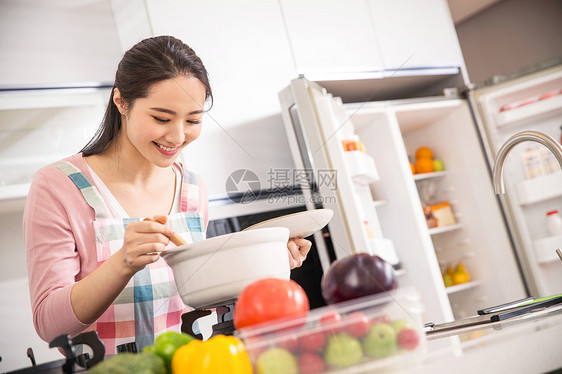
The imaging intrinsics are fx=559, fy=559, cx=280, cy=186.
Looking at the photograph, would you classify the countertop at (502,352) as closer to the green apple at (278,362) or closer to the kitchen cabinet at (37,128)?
the green apple at (278,362)

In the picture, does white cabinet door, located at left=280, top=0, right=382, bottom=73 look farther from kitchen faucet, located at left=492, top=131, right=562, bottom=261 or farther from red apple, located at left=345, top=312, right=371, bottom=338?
red apple, located at left=345, top=312, right=371, bottom=338

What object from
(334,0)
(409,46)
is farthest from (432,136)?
(334,0)

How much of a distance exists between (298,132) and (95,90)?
29.1 inches

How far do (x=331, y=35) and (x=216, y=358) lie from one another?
2118mm

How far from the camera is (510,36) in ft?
12.7

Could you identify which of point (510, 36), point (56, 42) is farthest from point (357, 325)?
point (510, 36)

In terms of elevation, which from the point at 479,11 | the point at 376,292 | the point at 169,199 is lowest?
the point at 376,292

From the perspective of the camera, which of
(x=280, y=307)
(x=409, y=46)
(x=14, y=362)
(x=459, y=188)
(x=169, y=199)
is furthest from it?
(x=459, y=188)

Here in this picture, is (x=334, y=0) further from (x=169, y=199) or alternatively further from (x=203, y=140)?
(x=169, y=199)

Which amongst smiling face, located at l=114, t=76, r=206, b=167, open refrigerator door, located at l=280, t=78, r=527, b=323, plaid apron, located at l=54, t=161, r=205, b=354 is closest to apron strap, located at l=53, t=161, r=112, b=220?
plaid apron, located at l=54, t=161, r=205, b=354

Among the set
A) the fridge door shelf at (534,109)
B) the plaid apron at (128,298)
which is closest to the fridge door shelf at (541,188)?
the fridge door shelf at (534,109)

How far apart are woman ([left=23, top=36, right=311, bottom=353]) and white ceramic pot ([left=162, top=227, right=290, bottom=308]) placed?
0.21m

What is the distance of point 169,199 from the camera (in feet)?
4.12

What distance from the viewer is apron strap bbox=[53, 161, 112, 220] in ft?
3.65
